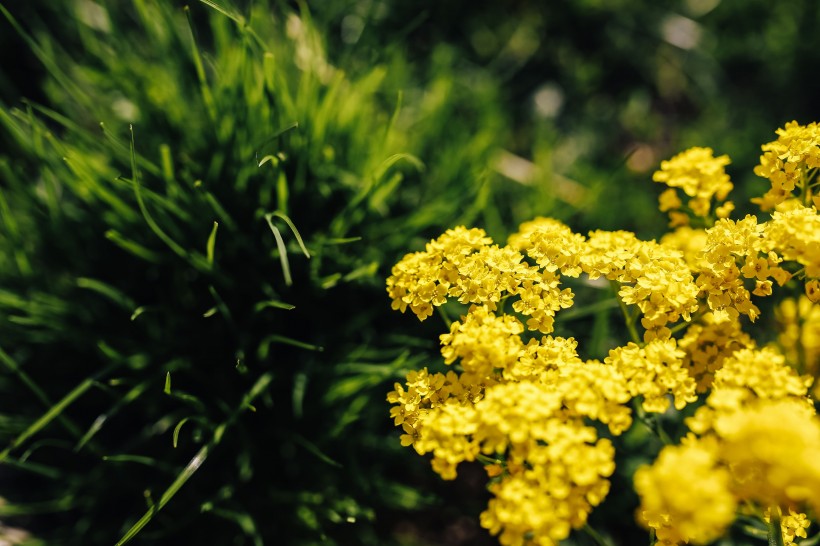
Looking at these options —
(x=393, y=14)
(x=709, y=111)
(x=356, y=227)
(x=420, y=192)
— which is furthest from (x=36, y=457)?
(x=709, y=111)

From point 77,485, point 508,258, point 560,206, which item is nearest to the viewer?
point 508,258

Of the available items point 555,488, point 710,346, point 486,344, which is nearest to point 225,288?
point 486,344

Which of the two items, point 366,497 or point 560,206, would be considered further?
point 560,206

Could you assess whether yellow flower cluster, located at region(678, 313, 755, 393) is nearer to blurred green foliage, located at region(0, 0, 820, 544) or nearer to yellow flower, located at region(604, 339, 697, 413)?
yellow flower, located at region(604, 339, 697, 413)

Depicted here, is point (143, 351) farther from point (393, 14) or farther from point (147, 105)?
point (393, 14)

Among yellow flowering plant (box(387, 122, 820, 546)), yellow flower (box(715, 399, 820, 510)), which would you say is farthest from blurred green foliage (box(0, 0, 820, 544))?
yellow flower (box(715, 399, 820, 510))

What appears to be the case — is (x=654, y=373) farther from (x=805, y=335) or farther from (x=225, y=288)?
(x=225, y=288)

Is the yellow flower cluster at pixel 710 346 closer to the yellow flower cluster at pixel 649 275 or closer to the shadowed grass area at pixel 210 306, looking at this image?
the yellow flower cluster at pixel 649 275
